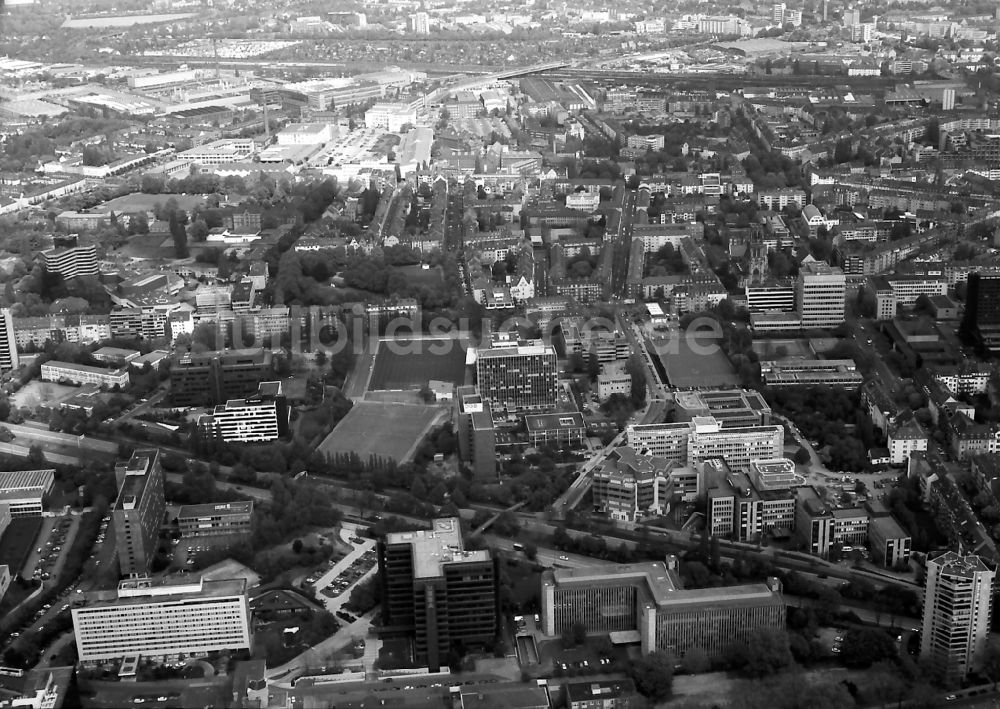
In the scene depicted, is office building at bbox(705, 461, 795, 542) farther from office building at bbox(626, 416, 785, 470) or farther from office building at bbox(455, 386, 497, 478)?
office building at bbox(455, 386, 497, 478)

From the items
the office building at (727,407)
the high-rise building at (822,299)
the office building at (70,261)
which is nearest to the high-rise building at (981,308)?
the high-rise building at (822,299)

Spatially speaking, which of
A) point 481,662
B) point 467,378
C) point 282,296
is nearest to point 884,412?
point 467,378

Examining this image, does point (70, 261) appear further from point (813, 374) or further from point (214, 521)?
point (813, 374)

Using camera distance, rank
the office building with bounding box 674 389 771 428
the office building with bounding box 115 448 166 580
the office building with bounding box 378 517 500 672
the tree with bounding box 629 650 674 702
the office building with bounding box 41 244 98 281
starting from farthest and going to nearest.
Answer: the office building with bounding box 41 244 98 281
the office building with bounding box 674 389 771 428
the office building with bounding box 115 448 166 580
the office building with bounding box 378 517 500 672
the tree with bounding box 629 650 674 702

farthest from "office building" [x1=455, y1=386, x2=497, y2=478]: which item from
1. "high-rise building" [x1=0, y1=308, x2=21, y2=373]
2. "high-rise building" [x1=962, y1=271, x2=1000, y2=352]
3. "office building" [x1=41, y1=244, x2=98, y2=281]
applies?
"office building" [x1=41, y1=244, x2=98, y2=281]

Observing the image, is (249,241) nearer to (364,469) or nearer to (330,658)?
(364,469)
